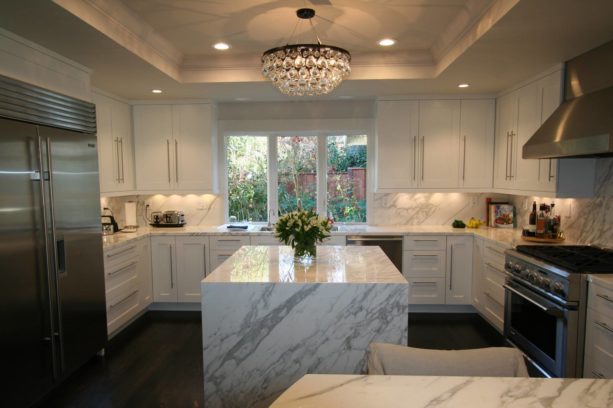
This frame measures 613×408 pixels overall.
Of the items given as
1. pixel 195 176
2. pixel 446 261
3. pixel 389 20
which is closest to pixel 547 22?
pixel 389 20

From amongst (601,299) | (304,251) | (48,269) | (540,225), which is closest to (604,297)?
(601,299)

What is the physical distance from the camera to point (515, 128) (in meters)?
3.88

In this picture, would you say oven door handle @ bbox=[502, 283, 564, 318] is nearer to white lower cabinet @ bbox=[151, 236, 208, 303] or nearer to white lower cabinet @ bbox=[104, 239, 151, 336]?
white lower cabinet @ bbox=[151, 236, 208, 303]

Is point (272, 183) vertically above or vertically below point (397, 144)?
below

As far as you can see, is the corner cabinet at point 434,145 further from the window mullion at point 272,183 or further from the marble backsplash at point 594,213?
the window mullion at point 272,183

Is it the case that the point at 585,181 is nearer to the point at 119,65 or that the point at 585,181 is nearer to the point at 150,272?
the point at 119,65

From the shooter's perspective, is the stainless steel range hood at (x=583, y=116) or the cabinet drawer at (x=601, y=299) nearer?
the cabinet drawer at (x=601, y=299)

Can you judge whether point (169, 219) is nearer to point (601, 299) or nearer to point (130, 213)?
point (130, 213)

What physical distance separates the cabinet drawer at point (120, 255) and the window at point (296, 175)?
4.46 feet

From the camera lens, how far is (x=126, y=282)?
3.79 metres

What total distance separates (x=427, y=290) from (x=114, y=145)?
3.79 meters

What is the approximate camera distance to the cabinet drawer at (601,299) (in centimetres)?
224

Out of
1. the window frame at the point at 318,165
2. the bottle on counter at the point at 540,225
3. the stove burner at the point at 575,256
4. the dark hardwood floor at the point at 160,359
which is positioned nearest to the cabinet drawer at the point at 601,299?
the stove burner at the point at 575,256

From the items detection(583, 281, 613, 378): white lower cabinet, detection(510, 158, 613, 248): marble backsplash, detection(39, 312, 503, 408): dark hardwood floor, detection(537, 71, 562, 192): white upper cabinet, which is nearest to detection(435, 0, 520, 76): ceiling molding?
detection(537, 71, 562, 192): white upper cabinet
